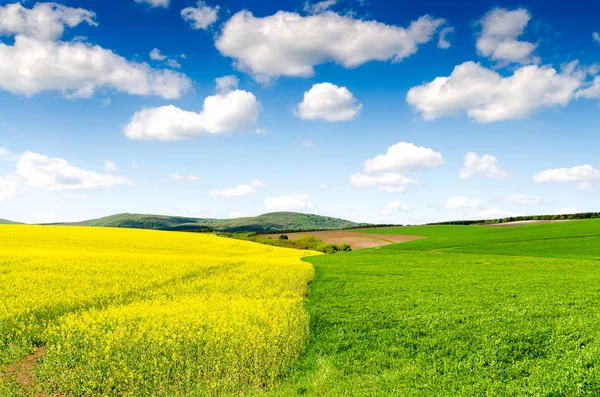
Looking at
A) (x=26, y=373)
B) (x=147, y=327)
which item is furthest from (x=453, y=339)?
(x=26, y=373)

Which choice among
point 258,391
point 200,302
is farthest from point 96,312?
point 258,391

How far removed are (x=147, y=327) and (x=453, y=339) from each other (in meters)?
11.0

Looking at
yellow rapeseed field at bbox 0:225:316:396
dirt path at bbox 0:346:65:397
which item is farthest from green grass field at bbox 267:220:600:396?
dirt path at bbox 0:346:65:397

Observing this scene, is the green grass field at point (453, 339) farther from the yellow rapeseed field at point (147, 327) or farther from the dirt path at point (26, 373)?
the dirt path at point (26, 373)

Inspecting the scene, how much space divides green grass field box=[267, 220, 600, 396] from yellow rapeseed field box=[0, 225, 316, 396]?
4.47ft

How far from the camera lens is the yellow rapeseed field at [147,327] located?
10453 millimetres

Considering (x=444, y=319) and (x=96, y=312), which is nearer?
(x=444, y=319)

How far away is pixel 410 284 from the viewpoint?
890 inches

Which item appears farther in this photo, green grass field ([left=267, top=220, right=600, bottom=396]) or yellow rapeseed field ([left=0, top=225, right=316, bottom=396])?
yellow rapeseed field ([left=0, top=225, right=316, bottom=396])

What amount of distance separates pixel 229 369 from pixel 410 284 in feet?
48.8

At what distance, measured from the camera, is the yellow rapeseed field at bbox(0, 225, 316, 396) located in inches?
412

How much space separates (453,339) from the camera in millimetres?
12469

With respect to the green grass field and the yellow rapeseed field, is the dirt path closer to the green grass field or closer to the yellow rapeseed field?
the yellow rapeseed field

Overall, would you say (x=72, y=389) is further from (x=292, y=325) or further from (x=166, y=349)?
(x=292, y=325)
